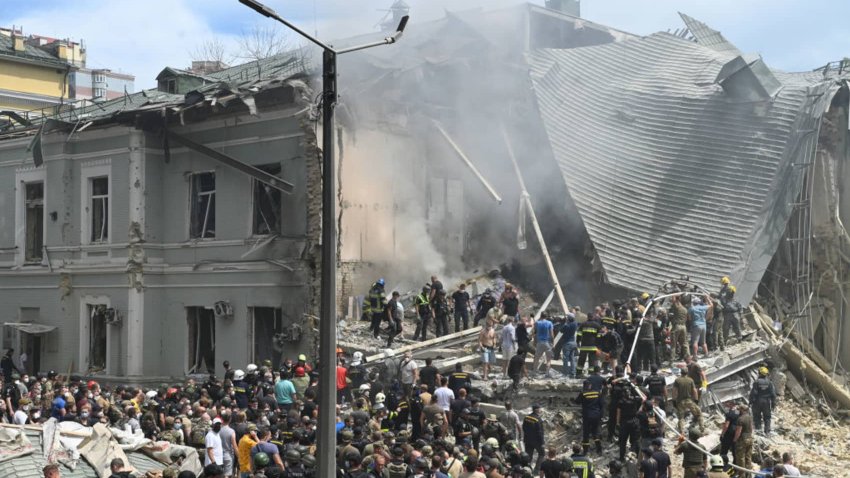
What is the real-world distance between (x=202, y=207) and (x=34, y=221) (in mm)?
Answer: 6171

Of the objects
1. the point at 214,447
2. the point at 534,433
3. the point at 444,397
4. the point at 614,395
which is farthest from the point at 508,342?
the point at 214,447

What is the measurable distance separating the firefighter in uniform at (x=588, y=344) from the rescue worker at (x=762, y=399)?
9.29 feet

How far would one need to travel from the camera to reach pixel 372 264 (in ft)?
76.2

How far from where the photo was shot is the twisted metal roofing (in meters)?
22.3

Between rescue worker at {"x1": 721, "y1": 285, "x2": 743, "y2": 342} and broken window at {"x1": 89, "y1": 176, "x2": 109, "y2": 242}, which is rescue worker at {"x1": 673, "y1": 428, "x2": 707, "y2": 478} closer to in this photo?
rescue worker at {"x1": 721, "y1": 285, "x2": 743, "y2": 342}

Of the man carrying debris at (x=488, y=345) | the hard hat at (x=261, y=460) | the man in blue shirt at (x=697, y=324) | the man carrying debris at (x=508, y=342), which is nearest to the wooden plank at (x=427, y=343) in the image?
the man carrying debris at (x=488, y=345)

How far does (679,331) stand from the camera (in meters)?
18.1

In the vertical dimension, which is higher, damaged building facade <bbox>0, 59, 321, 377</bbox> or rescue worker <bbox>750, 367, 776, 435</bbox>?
damaged building facade <bbox>0, 59, 321, 377</bbox>

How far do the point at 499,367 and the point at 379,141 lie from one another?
6.89m

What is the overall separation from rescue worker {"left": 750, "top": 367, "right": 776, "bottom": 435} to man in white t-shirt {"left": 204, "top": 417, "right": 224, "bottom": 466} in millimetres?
9227

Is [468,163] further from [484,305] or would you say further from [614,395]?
[614,395]

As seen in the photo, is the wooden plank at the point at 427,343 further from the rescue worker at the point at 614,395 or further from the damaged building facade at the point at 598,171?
the rescue worker at the point at 614,395

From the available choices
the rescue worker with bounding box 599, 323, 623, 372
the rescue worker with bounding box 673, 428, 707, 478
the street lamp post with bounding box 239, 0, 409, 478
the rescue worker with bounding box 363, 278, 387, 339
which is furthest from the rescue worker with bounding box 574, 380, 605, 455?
the street lamp post with bounding box 239, 0, 409, 478

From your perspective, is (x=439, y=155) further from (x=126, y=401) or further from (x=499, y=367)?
(x=126, y=401)
